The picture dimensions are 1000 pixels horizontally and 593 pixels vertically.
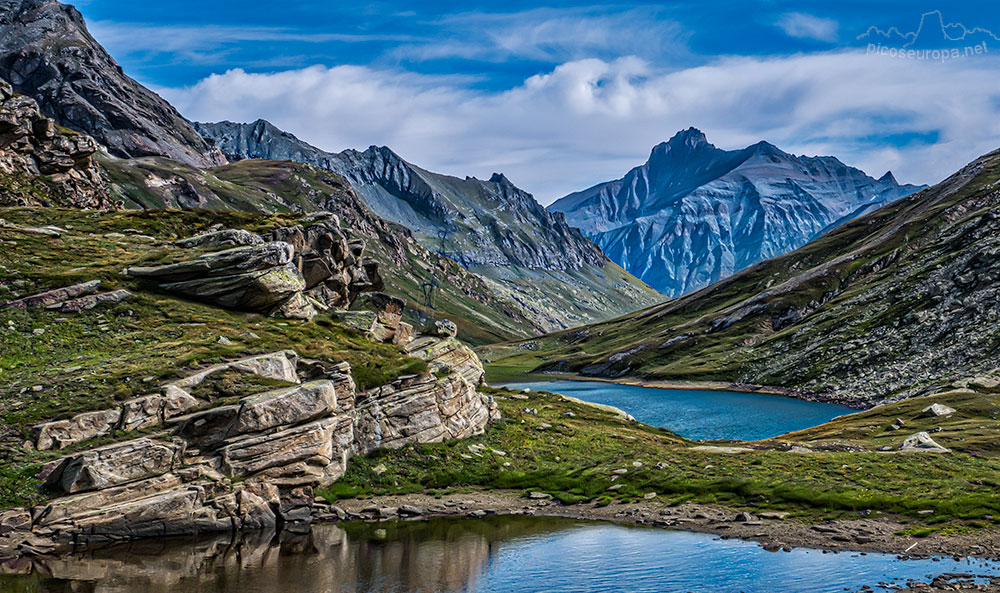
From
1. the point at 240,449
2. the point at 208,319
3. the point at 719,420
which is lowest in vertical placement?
the point at 719,420

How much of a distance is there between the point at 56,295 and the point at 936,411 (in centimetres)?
9851

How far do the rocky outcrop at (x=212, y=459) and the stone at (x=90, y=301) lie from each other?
17923 mm

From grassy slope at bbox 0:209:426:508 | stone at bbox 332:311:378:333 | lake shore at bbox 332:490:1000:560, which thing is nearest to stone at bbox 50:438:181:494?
grassy slope at bbox 0:209:426:508

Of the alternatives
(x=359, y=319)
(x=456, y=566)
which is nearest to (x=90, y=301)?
(x=359, y=319)

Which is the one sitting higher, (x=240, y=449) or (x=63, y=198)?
(x=63, y=198)

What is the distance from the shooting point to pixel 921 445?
58.4 meters

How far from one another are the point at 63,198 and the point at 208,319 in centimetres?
6632

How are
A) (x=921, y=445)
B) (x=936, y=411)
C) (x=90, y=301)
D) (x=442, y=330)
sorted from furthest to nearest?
1. (x=442, y=330)
2. (x=936, y=411)
3. (x=921, y=445)
4. (x=90, y=301)

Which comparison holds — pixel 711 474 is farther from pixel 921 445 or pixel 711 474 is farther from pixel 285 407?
pixel 285 407

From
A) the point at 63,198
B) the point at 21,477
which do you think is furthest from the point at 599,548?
the point at 63,198

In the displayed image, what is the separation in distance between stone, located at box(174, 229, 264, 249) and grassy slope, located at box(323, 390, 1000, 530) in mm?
32530

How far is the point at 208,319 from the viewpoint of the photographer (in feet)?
197

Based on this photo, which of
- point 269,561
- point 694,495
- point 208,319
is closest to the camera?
point 269,561

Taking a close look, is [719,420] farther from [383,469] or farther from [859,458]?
[383,469]
